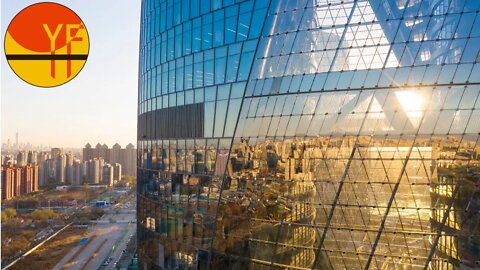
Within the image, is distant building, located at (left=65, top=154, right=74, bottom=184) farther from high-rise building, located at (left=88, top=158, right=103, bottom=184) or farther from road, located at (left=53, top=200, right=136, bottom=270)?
road, located at (left=53, top=200, right=136, bottom=270)

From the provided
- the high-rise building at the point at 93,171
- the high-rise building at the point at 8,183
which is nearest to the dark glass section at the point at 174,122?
the high-rise building at the point at 8,183

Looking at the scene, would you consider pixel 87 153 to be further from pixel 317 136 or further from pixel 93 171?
pixel 317 136

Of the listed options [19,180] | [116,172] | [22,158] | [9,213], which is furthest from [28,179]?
[116,172]

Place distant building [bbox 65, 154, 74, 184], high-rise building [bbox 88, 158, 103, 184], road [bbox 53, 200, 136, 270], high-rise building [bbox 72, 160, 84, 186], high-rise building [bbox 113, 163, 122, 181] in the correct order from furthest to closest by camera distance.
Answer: high-rise building [bbox 113, 163, 122, 181] → high-rise building [bbox 88, 158, 103, 184] → high-rise building [bbox 72, 160, 84, 186] → distant building [bbox 65, 154, 74, 184] → road [bbox 53, 200, 136, 270]

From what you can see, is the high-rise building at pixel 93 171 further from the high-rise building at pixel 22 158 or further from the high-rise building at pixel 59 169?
the high-rise building at pixel 22 158

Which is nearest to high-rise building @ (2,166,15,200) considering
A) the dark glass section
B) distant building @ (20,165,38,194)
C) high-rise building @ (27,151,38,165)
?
distant building @ (20,165,38,194)

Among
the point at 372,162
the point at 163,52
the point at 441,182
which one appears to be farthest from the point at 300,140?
the point at 163,52
